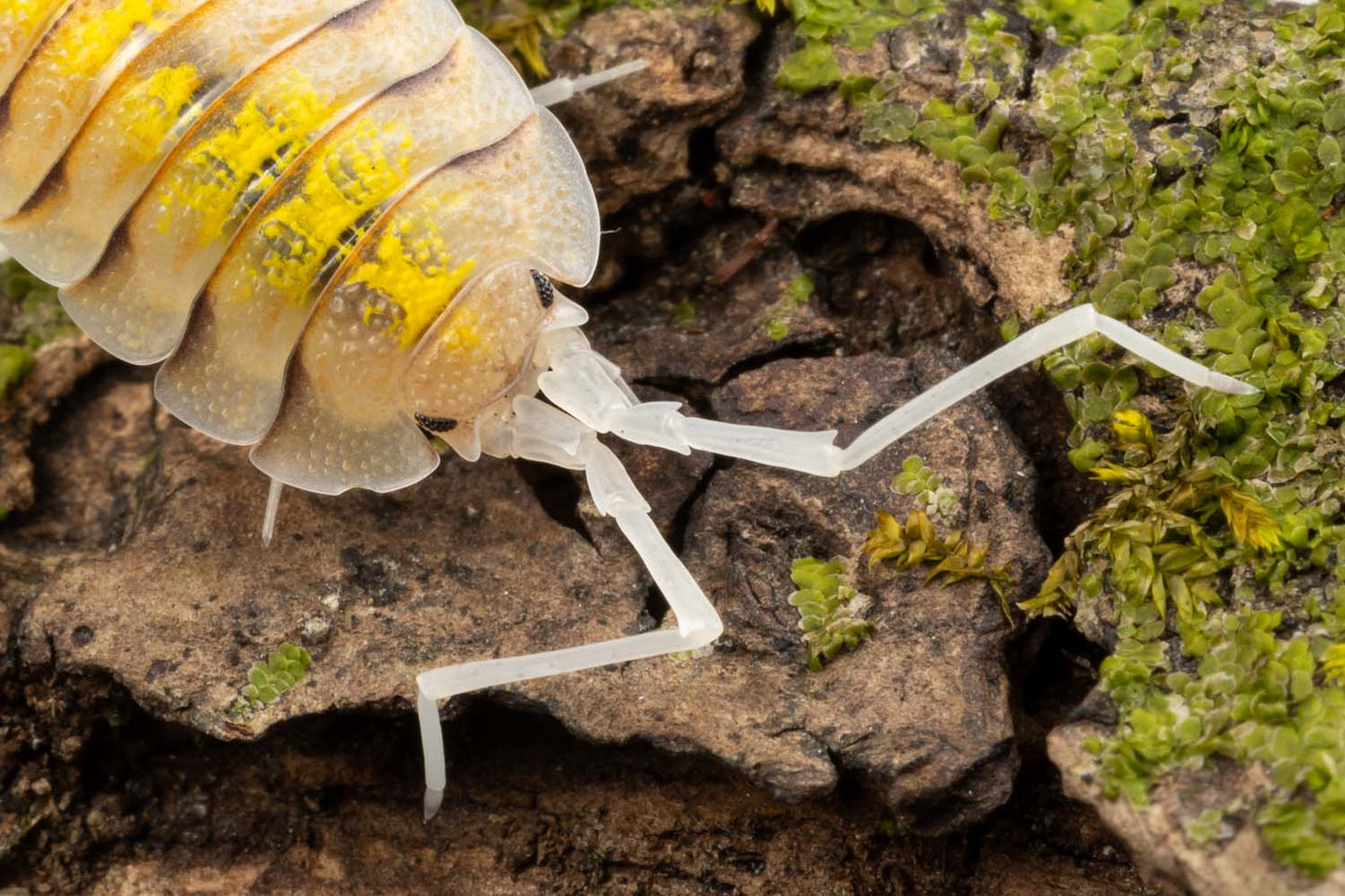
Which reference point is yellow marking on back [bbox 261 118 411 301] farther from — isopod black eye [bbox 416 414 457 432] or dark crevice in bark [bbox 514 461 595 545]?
dark crevice in bark [bbox 514 461 595 545]

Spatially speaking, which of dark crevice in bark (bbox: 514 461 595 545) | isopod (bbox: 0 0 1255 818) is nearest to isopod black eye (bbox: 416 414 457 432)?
isopod (bbox: 0 0 1255 818)

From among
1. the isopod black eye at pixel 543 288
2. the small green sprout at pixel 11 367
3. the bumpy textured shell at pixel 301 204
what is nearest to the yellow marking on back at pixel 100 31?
the bumpy textured shell at pixel 301 204

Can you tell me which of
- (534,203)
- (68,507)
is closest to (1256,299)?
(534,203)

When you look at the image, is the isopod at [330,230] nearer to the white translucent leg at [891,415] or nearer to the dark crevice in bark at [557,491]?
the white translucent leg at [891,415]

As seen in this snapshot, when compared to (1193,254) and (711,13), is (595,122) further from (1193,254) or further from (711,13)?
(1193,254)

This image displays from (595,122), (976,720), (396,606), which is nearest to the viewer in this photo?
(976,720)

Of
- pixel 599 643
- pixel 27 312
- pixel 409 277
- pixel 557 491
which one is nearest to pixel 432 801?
pixel 599 643

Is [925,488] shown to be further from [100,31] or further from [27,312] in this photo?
[27,312]

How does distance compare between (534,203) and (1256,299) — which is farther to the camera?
(534,203)
